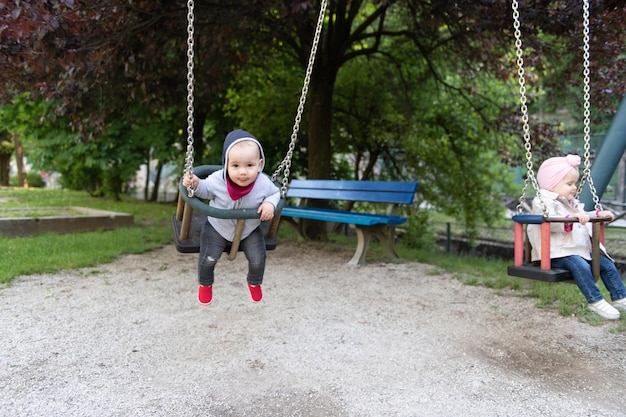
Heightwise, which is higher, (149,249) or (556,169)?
(556,169)

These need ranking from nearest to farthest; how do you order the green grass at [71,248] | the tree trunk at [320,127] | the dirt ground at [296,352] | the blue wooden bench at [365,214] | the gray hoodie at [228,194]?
1. the gray hoodie at [228,194]
2. the dirt ground at [296,352]
3. the green grass at [71,248]
4. the blue wooden bench at [365,214]
5. the tree trunk at [320,127]

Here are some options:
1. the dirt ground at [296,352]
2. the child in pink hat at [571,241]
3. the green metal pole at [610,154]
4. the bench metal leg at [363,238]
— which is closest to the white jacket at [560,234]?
the child in pink hat at [571,241]

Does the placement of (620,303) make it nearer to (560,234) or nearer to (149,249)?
(560,234)

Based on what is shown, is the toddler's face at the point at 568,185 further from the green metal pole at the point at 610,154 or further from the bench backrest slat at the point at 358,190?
the bench backrest slat at the point at 358,190

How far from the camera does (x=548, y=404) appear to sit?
328 cm

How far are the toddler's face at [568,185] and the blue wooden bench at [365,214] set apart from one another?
3416mm

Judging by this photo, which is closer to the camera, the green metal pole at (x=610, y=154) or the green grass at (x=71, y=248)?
the green metal pole at (x=610, y=154)

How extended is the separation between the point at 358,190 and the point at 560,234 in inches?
188

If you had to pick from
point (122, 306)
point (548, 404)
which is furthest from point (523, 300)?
point (122, 306)

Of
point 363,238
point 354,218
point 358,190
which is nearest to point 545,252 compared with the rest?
point 354,218

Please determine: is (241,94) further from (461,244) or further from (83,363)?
(83,363)

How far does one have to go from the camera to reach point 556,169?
3707 millimetres

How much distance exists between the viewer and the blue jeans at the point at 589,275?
11.4ft

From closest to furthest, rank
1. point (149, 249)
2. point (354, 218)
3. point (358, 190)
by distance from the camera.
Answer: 1. point (354, 218)
2. point (358, 190)
3. point (149, 249)
